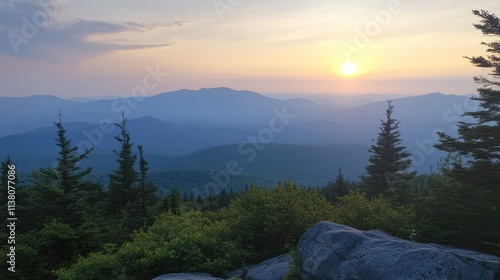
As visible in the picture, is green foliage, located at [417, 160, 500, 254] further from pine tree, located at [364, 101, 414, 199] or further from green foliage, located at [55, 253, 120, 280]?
pine tree, located at [364, 101, 414, 199]

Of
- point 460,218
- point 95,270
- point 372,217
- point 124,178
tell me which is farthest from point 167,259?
point 124,178

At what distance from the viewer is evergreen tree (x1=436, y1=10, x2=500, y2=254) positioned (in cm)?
1340

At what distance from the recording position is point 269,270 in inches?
497

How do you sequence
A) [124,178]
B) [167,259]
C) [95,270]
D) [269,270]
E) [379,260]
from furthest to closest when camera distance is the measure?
[124,178] < [167,259] < [95,270] < [269,270] < [379,260]

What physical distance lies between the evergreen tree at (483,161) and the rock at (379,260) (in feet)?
12.6

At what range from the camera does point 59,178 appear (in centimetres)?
2556

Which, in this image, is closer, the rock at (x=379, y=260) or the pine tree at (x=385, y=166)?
the rock at (x=379, y=260)

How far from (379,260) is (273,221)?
268 inches

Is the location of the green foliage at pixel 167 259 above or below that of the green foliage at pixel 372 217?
below

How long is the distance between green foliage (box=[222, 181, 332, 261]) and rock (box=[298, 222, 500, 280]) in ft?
11.3

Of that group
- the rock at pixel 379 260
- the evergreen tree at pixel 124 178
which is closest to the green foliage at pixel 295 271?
the rock at pixel 379 260

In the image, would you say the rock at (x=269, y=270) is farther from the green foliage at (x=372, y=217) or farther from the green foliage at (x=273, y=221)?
the green foliage at (x=372, y=217)

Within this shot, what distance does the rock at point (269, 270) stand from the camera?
471 inches

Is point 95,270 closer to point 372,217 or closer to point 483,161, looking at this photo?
point 372,217
